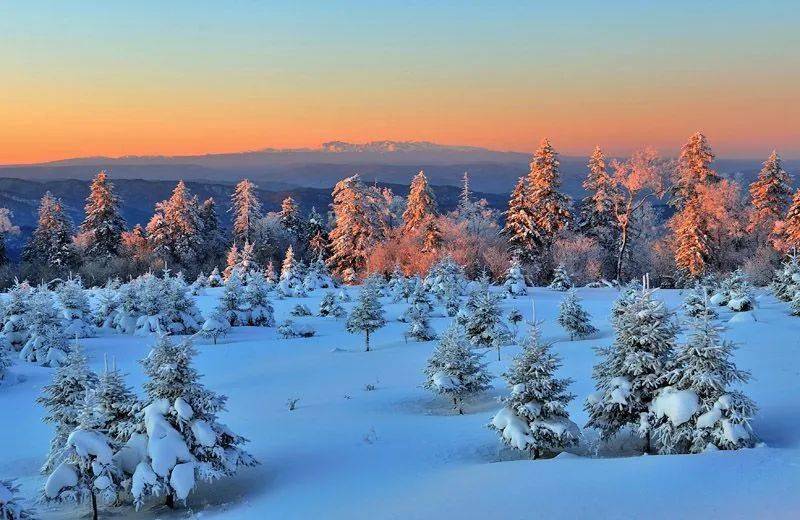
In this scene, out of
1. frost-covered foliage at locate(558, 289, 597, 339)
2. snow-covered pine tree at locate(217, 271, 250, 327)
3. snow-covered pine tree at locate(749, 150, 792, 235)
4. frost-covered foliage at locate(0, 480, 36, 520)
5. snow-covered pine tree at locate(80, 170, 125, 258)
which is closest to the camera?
frost-covered foliage at locate(0, 480, 36, 520)

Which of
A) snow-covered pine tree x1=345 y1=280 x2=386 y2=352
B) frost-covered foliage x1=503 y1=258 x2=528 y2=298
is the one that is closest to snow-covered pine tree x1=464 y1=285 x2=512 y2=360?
snow-covered pine tree x1=345 y1=280 x2=386 y2=352

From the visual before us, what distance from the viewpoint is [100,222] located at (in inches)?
2301

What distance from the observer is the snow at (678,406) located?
34.0 feet

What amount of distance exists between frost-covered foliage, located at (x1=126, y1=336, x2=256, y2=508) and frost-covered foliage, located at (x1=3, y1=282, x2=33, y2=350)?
15627 mm

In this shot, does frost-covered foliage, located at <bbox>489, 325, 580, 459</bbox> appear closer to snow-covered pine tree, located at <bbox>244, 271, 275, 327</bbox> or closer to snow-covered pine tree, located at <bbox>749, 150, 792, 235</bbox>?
snow-covered pine tree, located at <bbox>244, 271, 275, 327</bbox>

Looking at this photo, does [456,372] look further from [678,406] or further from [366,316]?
[366,316]

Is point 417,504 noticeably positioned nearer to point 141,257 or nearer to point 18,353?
point 18,353

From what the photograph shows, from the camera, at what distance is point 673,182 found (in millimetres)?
43938

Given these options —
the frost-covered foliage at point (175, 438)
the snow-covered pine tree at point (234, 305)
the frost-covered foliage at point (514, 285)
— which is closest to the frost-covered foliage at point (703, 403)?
the frost-covered foliage at point (175, 438)

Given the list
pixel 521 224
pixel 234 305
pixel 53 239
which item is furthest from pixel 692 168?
pixel 53 239

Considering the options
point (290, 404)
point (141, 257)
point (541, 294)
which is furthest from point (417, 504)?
point (141, 257)

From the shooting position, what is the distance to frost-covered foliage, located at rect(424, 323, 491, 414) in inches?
615

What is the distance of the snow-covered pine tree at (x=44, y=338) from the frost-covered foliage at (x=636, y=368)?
738 inches

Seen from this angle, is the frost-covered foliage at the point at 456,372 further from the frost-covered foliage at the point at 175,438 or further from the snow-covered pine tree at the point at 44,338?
the snow-covered pine tree at the point at 44,338
